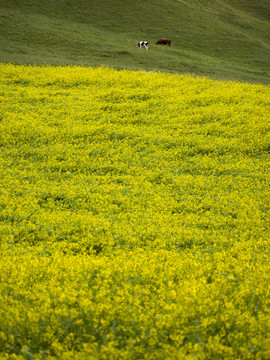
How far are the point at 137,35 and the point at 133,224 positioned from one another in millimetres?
44508

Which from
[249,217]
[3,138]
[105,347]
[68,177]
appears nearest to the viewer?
[105,347]

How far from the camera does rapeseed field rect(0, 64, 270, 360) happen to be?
4945 mm

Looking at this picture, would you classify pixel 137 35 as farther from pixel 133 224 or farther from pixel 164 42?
pixel 133 224

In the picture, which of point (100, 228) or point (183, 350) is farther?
point (100, 228)

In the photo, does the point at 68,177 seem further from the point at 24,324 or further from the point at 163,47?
the point at 163,47

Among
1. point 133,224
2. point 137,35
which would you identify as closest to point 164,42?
point 137,35

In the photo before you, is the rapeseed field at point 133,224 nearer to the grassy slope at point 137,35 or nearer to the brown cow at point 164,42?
the grassy slope at point 137,35

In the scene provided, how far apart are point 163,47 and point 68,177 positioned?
3598 centimetres

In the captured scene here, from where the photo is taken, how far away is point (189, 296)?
18.8 feet

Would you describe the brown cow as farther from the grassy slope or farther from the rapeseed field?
the rapeseed field

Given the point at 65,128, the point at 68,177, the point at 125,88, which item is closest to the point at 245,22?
the point at 125,88

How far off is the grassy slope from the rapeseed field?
12.4m

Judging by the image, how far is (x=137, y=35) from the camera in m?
47.1

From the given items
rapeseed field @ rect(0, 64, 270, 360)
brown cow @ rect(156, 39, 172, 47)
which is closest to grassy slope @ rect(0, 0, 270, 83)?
brown cow @ rect(156, 39, 172, 47)
